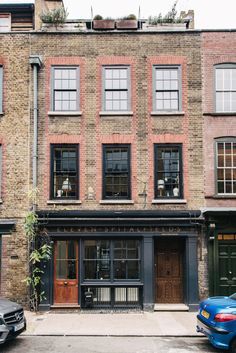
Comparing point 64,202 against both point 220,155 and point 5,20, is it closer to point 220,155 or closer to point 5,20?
point 220,155

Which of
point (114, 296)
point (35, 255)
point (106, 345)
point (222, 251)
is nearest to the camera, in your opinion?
point (106, 345)

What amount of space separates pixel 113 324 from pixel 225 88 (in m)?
9.63

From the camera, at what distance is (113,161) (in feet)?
60.1

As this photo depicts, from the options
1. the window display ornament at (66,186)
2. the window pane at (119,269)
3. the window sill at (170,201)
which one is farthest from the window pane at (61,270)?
the window sill at (170,201)

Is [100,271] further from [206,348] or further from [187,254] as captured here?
[206,348]

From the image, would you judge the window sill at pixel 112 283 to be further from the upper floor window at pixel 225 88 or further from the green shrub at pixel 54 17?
the green shrub at pixel 54 17

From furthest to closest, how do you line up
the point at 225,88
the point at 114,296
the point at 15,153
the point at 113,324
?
the point at 225,88 → the point at 15,153 → the point at 114,296 → the point at 113,324

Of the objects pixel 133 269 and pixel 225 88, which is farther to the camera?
pixel 225 88

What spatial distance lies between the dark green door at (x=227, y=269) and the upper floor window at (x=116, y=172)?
4062 mm

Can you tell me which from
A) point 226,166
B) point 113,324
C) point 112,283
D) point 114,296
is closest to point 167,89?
point 226,166

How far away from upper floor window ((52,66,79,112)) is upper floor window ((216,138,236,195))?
5.74 meters

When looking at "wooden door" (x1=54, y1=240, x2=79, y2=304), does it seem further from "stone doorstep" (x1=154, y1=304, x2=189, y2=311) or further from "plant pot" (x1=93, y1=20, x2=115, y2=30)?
"plant pot" (x1=93, y1=20, x2=115, y2=30)

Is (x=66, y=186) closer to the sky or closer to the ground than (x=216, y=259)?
closer to the sky

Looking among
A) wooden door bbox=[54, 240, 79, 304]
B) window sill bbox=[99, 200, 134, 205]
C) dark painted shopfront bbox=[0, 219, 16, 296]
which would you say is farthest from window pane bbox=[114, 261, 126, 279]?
dark painted shopfront bbox=[0, 219, 16, 296]
